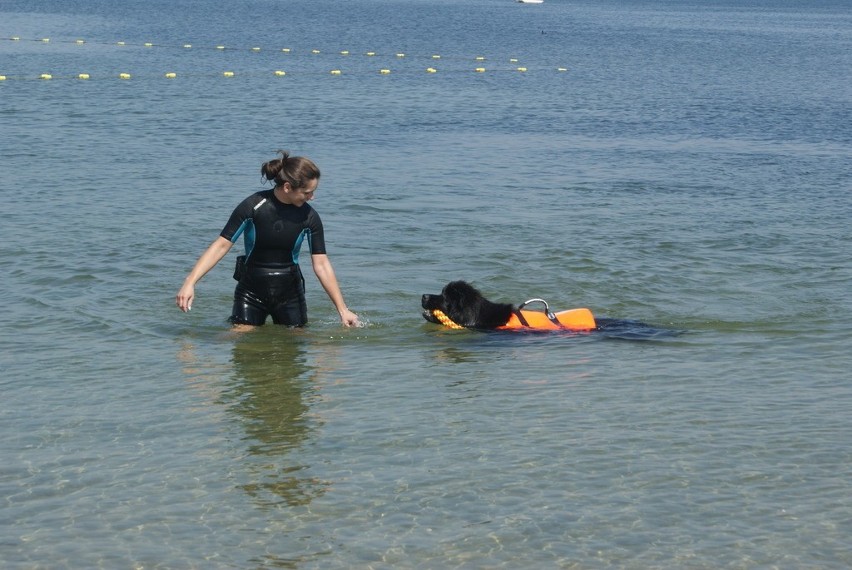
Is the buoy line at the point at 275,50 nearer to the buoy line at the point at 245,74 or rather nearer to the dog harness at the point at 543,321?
the buoy line at the point at 245,74

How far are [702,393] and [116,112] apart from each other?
18.2m

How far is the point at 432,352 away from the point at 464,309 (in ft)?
1.30

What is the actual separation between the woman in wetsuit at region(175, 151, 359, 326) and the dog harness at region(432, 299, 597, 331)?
1.11m

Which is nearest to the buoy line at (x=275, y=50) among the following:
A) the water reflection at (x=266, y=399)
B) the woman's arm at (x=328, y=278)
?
the water reflection at (x=266, y=399)

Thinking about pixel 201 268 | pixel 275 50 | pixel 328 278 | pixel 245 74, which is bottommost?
pixel 328 278

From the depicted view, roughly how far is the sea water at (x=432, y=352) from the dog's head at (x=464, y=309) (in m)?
0.18

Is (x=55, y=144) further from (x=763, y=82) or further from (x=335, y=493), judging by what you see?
(x=763, y=82)

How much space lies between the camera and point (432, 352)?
338 inches

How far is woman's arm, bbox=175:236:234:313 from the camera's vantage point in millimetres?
7434

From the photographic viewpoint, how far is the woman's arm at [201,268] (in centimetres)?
743

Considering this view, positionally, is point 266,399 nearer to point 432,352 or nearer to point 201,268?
point 201,268

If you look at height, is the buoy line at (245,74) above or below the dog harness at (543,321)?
above

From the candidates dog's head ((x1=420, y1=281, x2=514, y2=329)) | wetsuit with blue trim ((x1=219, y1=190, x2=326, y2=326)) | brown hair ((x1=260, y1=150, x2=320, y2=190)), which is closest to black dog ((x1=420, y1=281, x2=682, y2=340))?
dog's head ((x1=420, y1=281, x2=514, y2=329))

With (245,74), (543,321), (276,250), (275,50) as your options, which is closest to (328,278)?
(276,250)
